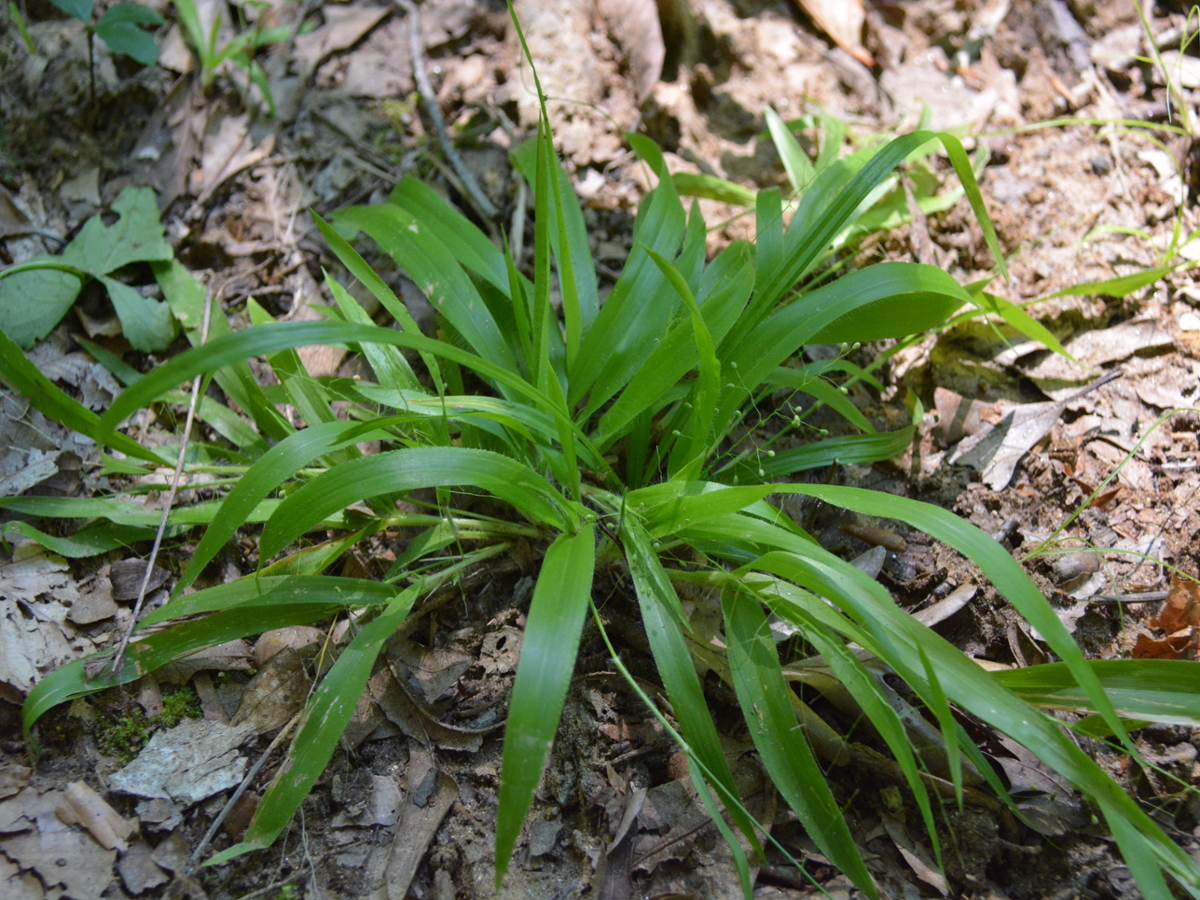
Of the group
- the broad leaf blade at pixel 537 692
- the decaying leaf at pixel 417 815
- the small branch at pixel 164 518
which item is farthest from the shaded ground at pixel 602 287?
the broad leaf blade at pixel 537 692

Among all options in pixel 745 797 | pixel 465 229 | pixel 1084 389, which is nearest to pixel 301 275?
pixel 465 229

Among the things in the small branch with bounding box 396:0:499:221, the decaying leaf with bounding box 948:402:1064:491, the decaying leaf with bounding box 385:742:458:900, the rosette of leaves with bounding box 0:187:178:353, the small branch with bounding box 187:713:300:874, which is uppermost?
the small branch with bounding box 396:0:499:221

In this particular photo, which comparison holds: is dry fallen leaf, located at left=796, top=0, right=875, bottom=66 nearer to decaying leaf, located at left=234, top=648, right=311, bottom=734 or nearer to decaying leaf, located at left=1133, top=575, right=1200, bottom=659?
decaying leaf, located at left=1133, top=575, right=1200, bottom=659

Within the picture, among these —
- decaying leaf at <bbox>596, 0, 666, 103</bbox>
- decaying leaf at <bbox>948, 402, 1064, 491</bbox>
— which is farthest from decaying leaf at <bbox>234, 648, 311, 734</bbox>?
decaying leaf at <bbox>596, 0, 666, 103</bbox>

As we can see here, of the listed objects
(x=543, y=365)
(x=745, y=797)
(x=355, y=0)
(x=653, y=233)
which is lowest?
(x=745, y=797)

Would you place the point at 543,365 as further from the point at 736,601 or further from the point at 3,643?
the point at 3,643

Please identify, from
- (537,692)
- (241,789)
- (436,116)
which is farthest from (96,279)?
(537,692)

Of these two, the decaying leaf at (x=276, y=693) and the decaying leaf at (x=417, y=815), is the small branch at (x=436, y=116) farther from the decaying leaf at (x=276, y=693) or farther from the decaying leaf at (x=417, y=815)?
the decaying leaf at (x=417, y=815)
